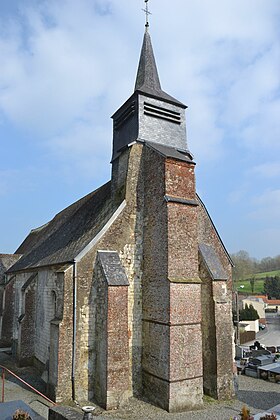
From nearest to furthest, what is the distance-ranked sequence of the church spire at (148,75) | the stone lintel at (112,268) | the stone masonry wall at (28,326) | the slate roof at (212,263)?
1. the stone lintel at (112,268)
2. the slate roof at (212,263)
3. the church spire at (148,75)
4. the stone masonry wall at (28,326)

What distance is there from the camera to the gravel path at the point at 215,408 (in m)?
9.98

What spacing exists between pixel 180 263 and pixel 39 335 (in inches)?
305

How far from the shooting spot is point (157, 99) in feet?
47.2

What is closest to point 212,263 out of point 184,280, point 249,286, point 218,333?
point 184,280

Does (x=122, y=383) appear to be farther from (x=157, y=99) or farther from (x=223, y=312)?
(x=157, y=99)

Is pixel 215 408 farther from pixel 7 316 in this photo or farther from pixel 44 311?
pixel 7 316

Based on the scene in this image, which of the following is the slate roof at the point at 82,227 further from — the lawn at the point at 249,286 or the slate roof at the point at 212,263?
the lawn at the point at 249,286

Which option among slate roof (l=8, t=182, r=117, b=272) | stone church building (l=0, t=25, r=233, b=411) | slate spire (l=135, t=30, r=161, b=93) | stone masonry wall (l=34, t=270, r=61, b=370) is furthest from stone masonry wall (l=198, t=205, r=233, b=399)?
slate spire (l=135, t=30, r=161, b=93)

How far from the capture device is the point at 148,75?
626 inches

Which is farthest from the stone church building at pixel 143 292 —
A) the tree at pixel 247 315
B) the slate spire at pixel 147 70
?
the tree at pixel 247 315

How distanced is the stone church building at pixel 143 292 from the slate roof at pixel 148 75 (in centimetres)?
27

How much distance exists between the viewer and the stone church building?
1078 centimetres

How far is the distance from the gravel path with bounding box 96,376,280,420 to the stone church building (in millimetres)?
343

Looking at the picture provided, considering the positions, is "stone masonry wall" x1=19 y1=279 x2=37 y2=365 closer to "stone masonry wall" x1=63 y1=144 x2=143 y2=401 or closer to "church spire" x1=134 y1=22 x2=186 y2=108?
"stone masonry wall" x1=63 y1=144 x2=143 y2=401
